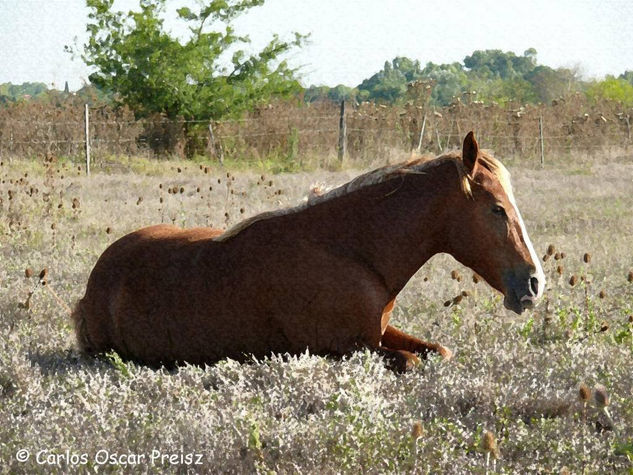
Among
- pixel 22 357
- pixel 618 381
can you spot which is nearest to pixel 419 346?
pixel 618 381

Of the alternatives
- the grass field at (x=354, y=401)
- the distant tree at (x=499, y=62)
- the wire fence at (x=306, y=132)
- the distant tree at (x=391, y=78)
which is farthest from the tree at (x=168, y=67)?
the distant tree at (x=499, y=62)

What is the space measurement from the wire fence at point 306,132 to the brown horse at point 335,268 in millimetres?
17186

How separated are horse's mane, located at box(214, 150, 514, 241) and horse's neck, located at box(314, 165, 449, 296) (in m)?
0.07

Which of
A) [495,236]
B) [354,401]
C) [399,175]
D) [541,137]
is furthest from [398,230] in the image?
[541,137]

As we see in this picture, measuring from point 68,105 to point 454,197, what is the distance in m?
23.2

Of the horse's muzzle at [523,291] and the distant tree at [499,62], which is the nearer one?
the horse's muzzle at [523,291]

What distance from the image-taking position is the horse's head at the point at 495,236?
4.57 m

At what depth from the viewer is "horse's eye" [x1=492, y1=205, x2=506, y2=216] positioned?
4637mm

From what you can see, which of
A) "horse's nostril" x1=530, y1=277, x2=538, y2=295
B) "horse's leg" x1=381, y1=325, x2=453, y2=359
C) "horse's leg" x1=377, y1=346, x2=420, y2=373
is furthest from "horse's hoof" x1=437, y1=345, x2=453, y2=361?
"horse's nostril" x1=530, y1=277, x2=538, y2=295

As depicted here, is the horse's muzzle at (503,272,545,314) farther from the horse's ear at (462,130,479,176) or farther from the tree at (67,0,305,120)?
the tree at (67,0,305,120)

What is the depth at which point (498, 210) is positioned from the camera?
4.64 m

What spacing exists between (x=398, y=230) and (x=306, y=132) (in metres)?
19.3

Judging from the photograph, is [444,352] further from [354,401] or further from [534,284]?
[354,401]

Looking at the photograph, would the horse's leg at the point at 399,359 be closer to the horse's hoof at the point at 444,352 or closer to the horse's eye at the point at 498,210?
the horse's hoof at the point at 444,352
